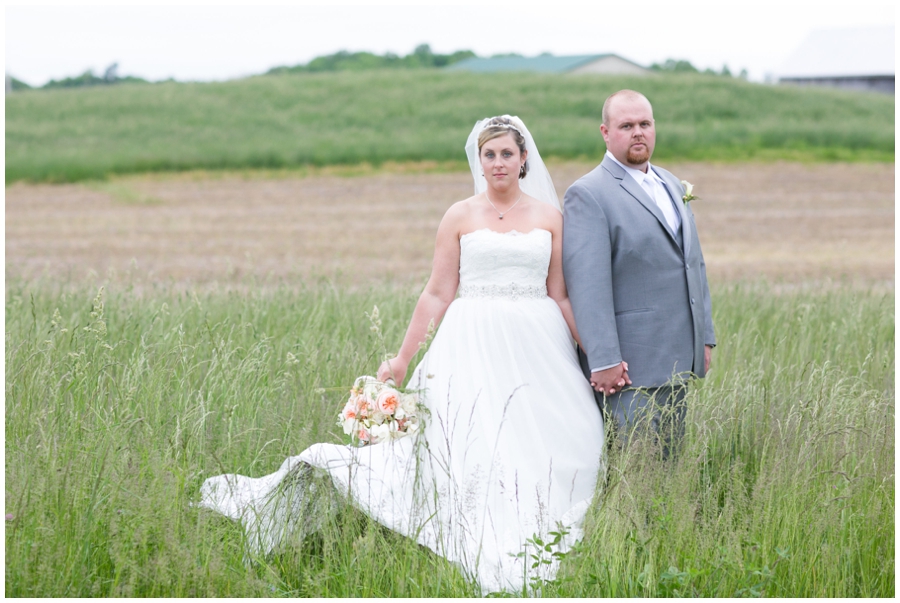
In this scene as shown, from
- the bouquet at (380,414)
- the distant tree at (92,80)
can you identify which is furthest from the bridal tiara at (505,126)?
the distant tree at (92,80)

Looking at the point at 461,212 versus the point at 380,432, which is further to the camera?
the point at 461,212

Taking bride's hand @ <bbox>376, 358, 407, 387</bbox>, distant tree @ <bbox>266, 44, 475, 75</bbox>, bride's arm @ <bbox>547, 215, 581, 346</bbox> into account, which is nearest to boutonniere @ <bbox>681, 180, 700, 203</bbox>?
bride's arm @ <bbox>547, 215, 581, 346</bbox>

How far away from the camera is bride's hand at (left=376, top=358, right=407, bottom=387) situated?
13.2ft

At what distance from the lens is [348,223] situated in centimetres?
1753

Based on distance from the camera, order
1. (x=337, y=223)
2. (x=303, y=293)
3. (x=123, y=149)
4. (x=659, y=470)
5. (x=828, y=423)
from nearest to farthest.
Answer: (x=659, y=470), (x=828, y=423), (x=303, y=293), (x=337, y=223), (x=123, y=149)

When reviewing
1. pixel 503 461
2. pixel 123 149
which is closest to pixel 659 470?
pixel 503 461

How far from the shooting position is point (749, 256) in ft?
47.0

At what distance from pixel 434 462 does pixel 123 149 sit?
85.2 ft

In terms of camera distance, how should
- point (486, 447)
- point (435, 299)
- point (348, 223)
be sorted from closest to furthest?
point (486, 447), point (435, 299), point (348, 223)

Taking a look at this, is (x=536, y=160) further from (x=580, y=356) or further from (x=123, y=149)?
(x=123, y=149)

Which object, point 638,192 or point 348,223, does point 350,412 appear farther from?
point 348,223

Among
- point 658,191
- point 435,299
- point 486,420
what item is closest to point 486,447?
point 486,420

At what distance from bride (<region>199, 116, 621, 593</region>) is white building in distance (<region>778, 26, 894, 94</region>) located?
5159 centimetres

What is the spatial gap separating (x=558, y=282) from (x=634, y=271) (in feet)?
1.17
